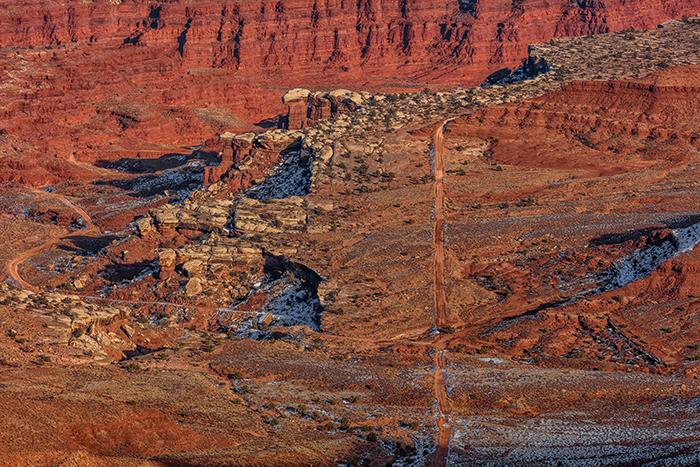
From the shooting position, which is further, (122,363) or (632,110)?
(632,110)

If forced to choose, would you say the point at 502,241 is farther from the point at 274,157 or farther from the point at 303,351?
the point at 274,157

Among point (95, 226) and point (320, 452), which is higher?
point (320, 452)

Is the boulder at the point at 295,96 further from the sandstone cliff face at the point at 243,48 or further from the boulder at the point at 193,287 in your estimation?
the sandstone cliff face at the point at 243,48

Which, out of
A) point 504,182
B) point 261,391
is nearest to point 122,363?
point 261,391

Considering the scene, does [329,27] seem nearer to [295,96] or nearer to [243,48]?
[243,48]

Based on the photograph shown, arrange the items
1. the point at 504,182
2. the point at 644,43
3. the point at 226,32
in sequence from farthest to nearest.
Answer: the point at 226,32 < the point at 644,43 < the point at 504,182

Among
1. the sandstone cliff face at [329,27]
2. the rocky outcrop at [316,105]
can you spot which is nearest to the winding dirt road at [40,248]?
the rocky outcrop at [316,105]

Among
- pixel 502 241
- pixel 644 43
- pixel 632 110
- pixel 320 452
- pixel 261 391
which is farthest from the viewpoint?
pixel 644 43

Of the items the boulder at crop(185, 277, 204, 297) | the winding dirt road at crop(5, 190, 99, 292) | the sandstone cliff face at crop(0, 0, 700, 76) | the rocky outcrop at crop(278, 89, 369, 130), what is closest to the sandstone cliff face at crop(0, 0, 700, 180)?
the sandstone cliff face at crop(0, 0, 700, 76)
